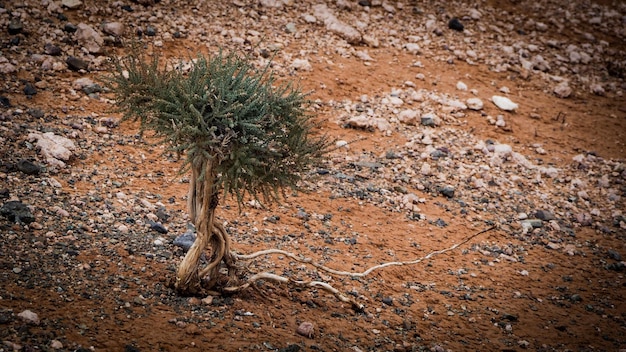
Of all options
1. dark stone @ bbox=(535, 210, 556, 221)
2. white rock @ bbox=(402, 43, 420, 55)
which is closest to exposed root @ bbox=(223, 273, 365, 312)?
dark stone @ bbox=(535, 210, 556, 221)

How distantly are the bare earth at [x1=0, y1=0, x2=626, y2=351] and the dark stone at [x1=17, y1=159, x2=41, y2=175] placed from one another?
0.06 meters

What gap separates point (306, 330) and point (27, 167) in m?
2.87

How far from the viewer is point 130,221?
5059 mm

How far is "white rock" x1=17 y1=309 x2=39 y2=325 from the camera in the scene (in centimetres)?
350

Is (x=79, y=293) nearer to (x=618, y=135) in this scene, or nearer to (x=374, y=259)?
(x=374, y=259)

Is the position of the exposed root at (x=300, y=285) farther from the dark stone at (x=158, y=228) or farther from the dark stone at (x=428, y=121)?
the dark stone at (x=428, y=121)

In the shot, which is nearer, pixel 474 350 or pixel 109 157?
pixel 474 350

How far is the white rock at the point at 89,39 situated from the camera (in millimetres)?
7457

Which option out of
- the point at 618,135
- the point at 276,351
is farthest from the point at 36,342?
the point at 618,135

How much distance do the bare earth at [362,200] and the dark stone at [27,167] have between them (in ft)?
0.21

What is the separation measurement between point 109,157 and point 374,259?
2843 mm

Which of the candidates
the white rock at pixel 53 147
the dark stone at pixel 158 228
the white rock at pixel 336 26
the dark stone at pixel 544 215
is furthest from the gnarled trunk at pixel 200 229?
the white rock at pixel 336 26

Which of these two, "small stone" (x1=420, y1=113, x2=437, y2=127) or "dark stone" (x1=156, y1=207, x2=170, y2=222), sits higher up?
"dark stone" (x1=156, y1=207, x2=170, y2=222)

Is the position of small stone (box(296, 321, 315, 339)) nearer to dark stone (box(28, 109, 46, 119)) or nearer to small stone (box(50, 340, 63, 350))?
small stone (box(50, 340, 63, 350))
